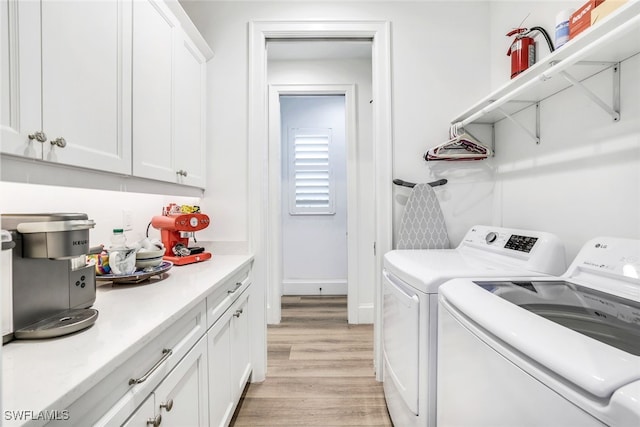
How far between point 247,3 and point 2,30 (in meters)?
1.62

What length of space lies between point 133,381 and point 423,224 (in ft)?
5.66

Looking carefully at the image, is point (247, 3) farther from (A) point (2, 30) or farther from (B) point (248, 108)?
(A) point (2, 30)

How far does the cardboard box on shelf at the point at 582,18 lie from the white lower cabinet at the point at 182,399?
6.26ft

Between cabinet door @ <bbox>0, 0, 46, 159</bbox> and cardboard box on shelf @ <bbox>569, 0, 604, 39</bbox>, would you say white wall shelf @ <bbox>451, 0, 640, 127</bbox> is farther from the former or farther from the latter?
cabinet door @ <bbox>0, 0, 46, 159</bbox>

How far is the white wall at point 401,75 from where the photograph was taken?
2.03 metres

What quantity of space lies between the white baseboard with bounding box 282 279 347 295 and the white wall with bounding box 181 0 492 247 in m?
1.99

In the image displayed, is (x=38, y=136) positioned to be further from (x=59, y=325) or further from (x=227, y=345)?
(x=227, y=345)

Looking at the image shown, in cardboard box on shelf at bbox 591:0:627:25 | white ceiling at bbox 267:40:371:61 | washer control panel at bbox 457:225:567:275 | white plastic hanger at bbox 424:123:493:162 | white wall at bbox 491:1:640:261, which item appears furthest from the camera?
white ceiling at bbox 267:40:371:61

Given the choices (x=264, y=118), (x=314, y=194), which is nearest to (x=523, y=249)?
(x=264, y=118)

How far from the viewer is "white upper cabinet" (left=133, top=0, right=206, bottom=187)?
1.31m

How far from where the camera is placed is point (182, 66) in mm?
1684

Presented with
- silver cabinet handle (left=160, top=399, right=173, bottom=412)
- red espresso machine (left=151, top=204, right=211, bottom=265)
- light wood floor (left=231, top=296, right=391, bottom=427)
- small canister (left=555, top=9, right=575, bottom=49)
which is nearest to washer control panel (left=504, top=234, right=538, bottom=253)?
small canister (left=555, top=9, right=575, bottom=49)

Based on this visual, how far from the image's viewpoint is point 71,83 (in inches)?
37.4

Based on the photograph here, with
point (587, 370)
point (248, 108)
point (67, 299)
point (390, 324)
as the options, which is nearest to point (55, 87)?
point (67, 299)
